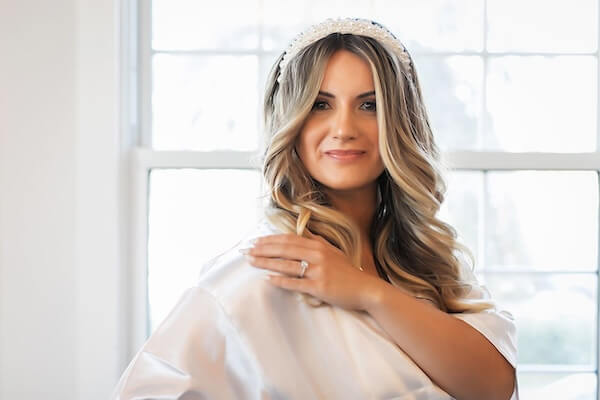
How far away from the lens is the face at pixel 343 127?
5.71 feet

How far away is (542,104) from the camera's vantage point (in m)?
2.59

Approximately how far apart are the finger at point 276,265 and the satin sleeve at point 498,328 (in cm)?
47

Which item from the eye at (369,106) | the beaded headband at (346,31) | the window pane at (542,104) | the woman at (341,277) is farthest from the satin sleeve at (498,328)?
the window pane at (542,104)

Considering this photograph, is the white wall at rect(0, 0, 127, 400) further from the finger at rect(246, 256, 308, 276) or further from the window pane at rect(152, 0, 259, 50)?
the finger at rect(246, 256, 308, 276)

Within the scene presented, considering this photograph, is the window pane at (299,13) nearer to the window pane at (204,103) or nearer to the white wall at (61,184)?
the window pane at (204,103)

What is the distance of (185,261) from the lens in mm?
2551

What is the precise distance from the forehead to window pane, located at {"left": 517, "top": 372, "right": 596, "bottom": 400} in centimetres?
139

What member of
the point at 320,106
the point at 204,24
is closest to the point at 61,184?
the point at 204,24

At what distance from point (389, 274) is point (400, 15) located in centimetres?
105

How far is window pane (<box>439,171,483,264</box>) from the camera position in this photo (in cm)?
255

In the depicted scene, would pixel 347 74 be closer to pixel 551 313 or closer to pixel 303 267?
pixel 303 267

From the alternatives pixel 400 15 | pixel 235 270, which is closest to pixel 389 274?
pixel 235 270

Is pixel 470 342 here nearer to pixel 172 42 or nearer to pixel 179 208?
pixel 179 208

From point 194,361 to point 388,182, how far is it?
0.78 m
